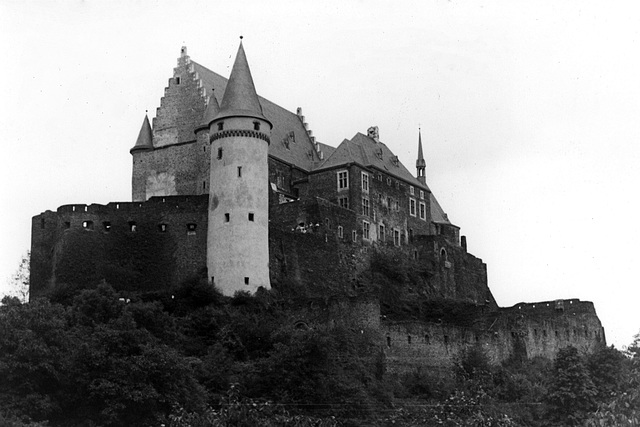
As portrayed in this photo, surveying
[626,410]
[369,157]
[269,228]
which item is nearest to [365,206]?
[369,157]

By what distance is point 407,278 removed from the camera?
82375 mm

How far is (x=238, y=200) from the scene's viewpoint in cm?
6806

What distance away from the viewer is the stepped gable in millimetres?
81062

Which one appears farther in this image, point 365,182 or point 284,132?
point 284,132

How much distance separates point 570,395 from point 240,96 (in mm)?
26323

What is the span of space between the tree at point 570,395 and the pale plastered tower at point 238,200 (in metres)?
18.1

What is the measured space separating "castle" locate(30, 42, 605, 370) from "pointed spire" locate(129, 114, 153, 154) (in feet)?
0.31

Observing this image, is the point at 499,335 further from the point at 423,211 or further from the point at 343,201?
the point at 423,211

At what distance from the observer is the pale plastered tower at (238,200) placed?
67375 mm

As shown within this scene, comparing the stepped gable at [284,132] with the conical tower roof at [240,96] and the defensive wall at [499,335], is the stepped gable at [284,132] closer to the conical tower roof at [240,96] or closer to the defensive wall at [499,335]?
the conical tower roof at [240,96]

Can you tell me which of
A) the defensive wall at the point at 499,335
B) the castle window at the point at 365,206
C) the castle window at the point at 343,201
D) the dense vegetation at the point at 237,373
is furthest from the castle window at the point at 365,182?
the dense vegetation at the point at 237,373

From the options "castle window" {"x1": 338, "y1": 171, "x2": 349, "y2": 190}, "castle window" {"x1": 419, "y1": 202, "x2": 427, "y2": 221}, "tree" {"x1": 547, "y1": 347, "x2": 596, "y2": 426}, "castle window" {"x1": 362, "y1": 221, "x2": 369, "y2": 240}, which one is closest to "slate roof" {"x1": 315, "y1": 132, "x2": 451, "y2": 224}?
"castle window" {"x1": 338, "y1": 171, "x2": 349, "y2": 190}

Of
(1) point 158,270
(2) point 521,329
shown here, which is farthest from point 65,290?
(2) point 521,329

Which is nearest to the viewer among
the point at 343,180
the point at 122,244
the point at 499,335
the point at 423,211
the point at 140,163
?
the point at 122,244
